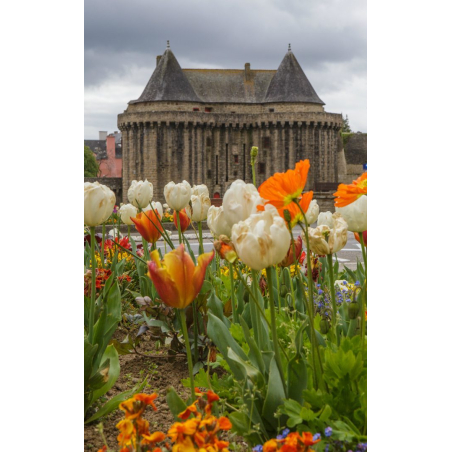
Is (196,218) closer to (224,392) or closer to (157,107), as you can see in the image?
(224,392)

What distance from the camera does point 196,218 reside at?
8.66 ft

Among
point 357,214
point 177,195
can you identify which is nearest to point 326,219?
point 177,195

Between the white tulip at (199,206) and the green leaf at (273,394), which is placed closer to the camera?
the green leaf at (273,394)

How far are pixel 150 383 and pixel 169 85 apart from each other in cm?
3612

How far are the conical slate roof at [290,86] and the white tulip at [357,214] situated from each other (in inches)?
1418

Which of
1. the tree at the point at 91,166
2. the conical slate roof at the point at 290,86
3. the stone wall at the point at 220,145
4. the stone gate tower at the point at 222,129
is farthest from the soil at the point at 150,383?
the conical slate roof at the point at 290,86

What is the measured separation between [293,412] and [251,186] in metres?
0.56

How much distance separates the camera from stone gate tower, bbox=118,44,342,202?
120ft

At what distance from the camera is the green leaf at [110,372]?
6.25 feet

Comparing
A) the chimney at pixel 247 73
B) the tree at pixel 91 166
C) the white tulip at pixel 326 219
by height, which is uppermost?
the chimney at pixel 247 73

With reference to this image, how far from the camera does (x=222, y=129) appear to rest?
37.5 m

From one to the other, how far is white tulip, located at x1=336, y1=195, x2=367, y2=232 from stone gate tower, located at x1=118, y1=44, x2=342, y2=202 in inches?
1375

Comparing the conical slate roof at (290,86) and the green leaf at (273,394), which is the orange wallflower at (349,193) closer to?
the green leaf at (273,394)

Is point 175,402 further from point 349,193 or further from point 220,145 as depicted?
point 220,145
